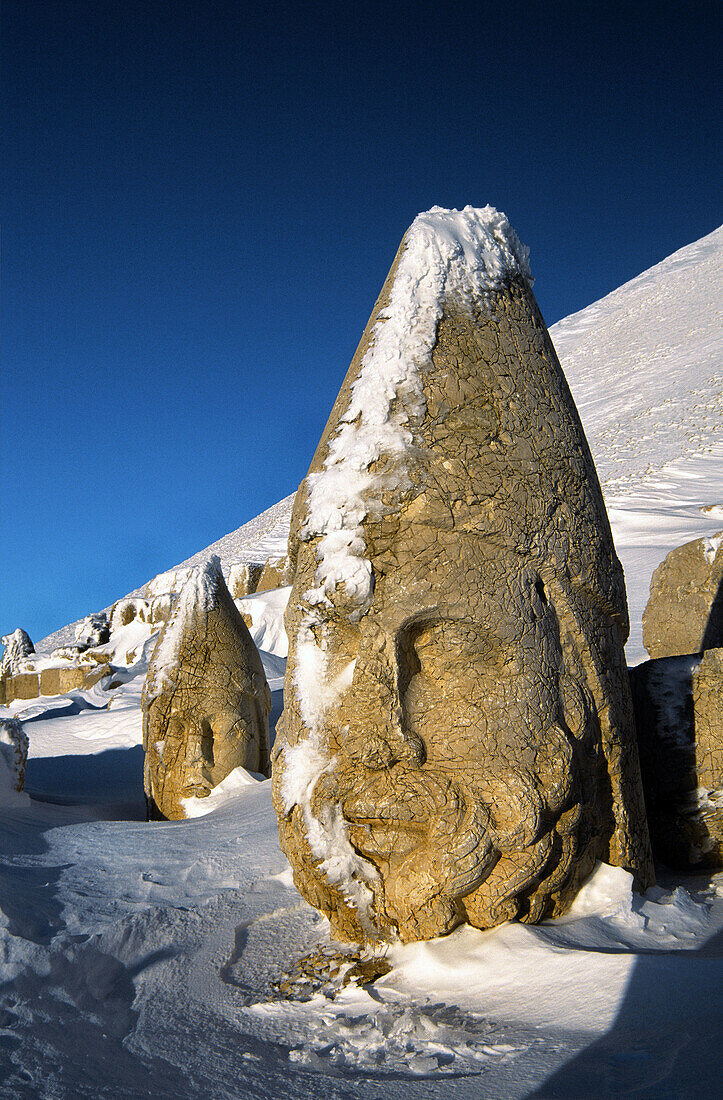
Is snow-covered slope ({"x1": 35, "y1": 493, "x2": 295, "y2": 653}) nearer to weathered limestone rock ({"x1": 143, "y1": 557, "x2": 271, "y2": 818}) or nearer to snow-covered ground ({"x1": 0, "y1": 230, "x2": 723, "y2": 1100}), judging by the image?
weathered limestone rock ({"x1": 143, "y1": 557, "x2": 271, "y2": 818})

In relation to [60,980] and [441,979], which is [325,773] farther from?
[60,980]

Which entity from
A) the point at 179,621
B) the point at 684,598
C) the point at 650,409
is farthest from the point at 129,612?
the point at 650,409

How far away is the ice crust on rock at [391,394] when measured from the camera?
2.80m

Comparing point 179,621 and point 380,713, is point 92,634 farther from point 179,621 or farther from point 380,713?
point 380,713

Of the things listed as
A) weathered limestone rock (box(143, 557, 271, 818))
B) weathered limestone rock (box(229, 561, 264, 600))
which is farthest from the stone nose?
weathered limestone rock (box(229, 561, 264, 600))

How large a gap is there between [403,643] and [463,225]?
5.77ft

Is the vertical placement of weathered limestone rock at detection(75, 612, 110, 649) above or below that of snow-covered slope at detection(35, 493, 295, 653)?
below

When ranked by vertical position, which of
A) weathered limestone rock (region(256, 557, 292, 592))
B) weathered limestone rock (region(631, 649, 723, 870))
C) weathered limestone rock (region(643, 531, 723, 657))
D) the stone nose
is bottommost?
weathered limestone rock (region(631, 649, 723, 870))

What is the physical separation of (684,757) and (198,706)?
→ 4.13 meters

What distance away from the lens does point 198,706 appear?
6.34 metres

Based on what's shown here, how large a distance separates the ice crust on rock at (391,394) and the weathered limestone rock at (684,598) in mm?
4978

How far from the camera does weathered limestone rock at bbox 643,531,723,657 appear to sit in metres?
7.17

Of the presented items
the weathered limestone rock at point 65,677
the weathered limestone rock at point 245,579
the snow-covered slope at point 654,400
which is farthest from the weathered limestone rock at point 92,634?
the snow-covered slope at point 654,400

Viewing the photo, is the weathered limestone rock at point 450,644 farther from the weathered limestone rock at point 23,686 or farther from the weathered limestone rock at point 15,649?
the weathered limestone rock at point 15,649
